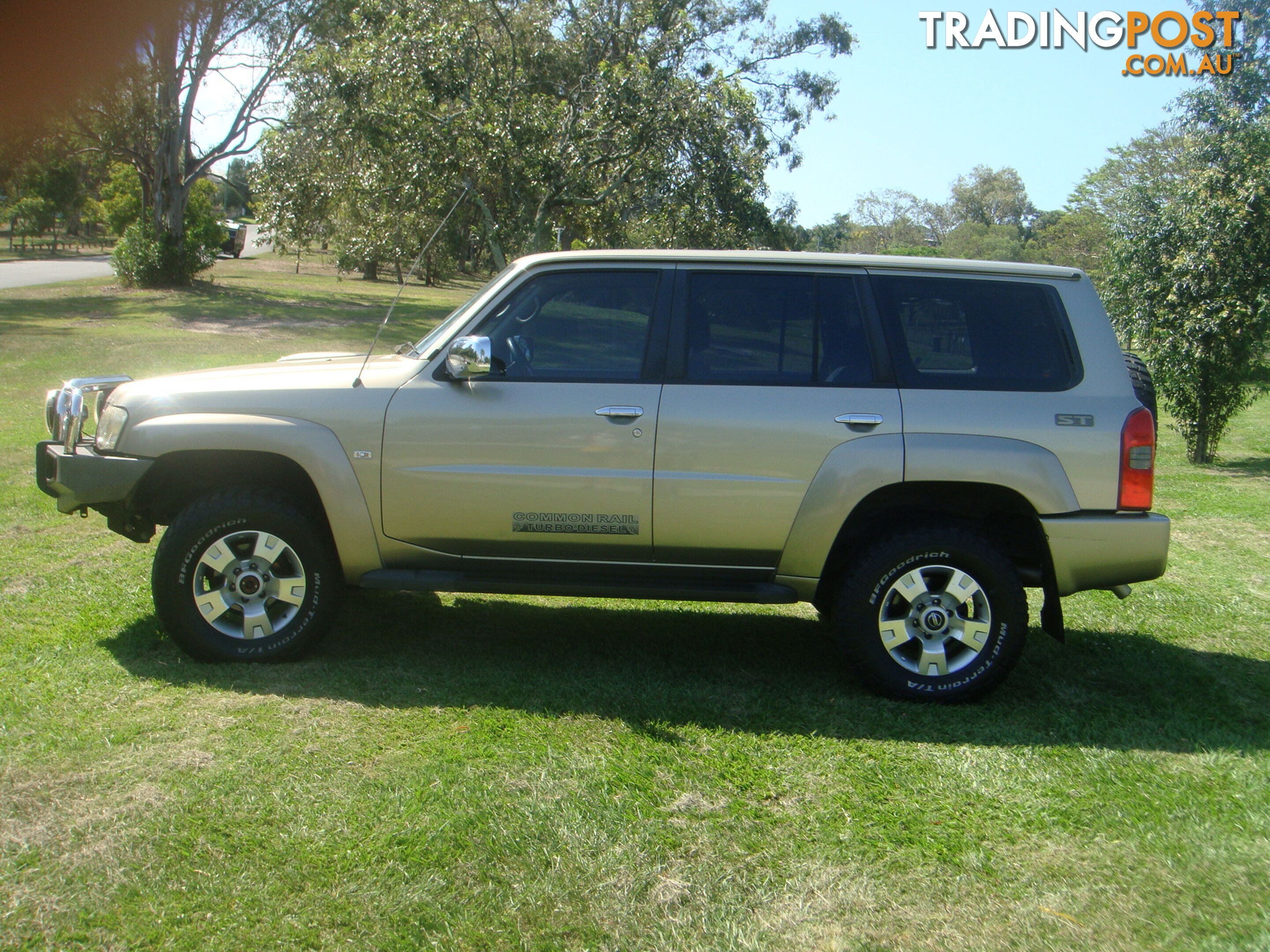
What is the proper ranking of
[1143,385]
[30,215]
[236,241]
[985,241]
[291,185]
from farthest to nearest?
1. [985,241]
2. [236,241]
3. [30,215]
4. [291,185]
5. [1143,385]

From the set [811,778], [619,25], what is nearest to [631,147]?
[619,25]

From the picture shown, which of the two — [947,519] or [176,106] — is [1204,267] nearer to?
[947,519]

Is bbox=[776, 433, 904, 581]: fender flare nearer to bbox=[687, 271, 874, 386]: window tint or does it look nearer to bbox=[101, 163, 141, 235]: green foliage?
bbox=[687, 271, 874, 386]: window tint

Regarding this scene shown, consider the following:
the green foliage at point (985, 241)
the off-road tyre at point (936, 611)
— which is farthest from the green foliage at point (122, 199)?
the off-road tyre at point (936, 611)

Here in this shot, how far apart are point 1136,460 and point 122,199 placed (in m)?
49.8

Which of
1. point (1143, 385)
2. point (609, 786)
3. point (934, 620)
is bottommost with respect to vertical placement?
point (609, 786)

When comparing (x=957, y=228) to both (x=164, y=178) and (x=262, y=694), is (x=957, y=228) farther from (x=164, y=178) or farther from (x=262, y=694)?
(x=262, y=694)

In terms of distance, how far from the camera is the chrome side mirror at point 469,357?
452cm

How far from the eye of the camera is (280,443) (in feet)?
15.5

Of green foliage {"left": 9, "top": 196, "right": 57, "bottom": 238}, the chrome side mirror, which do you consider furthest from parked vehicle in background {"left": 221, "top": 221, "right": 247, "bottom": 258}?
the chrome side mirror

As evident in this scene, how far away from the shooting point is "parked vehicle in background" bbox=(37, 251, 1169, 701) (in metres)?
4.66

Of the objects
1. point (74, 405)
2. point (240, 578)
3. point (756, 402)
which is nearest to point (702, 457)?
point (756, 402)

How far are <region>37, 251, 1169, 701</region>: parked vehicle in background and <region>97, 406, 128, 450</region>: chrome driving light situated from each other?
0.02 m

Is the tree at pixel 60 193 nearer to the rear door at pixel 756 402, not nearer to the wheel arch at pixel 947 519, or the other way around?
the rear door at pixel 756 402
